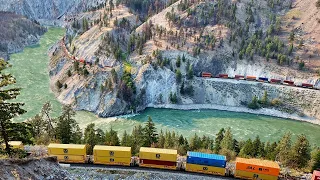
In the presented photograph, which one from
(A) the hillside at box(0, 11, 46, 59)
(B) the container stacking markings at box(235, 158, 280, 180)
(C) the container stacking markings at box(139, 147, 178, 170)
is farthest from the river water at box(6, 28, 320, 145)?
(A) the hillside at box(0, 11, 46, 59)

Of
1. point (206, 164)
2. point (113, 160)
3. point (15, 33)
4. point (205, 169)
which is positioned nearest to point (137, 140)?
point (113, 160)

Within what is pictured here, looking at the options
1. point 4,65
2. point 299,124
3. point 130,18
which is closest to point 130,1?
point 130,18

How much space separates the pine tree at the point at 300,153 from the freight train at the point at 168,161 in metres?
6.33

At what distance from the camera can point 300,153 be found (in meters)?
51.4

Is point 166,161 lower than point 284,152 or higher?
higher

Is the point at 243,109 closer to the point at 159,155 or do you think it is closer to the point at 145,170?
the point at 159,155

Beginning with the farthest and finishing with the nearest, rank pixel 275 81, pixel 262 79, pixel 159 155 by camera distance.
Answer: pixel 262 79 → pixel 275 81 → pixel 159 155

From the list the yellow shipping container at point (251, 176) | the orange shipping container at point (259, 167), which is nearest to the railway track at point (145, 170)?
the yellow shipping container at point (251, 176)

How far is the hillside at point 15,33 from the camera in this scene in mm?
143750

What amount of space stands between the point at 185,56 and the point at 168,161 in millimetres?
72432

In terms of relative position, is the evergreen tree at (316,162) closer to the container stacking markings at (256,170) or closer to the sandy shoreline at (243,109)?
the container stacking markings at (256,170)

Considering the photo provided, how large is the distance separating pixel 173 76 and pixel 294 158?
6072 cm

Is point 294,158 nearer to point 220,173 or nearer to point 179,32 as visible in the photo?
point 220,173

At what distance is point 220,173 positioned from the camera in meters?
47.7
